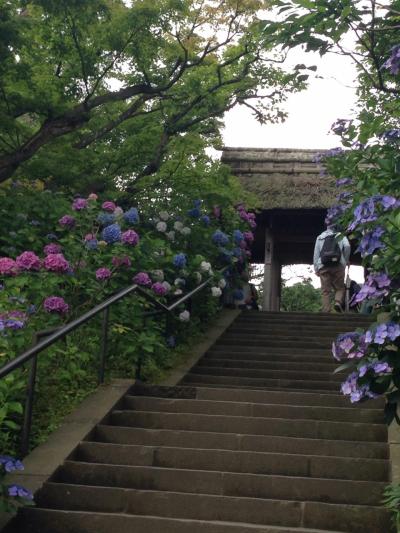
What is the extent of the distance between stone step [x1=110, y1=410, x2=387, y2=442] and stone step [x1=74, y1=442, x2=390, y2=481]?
575 millimetres

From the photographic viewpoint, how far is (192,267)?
34.4 feet

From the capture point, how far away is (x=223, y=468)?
6035 mm

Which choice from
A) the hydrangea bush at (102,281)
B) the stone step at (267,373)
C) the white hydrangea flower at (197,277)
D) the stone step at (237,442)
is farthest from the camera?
the white hydrangea flower at (197,277)

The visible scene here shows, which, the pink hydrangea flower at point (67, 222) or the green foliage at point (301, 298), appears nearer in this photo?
the pink hydrangea flower at point (67, 222)

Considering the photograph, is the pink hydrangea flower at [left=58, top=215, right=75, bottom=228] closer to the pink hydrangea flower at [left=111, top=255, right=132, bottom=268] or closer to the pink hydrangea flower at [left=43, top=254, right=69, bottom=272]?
the pink hydrangea flower at [left=111, top=255, right=132, bottom=268]

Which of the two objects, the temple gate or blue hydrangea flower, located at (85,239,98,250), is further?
the temple gate

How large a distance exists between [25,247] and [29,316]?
116 inches

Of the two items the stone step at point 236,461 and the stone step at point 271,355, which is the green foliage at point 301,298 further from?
the stone step at point 236,461

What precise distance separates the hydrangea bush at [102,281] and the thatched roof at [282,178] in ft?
13.3

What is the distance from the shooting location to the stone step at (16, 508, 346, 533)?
5070mm

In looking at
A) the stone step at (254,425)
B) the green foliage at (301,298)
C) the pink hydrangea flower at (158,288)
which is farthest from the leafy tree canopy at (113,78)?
the green foliage at (301,298)

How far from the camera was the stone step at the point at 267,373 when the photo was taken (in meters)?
9.23

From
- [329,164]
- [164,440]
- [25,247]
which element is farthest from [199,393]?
[25,247]

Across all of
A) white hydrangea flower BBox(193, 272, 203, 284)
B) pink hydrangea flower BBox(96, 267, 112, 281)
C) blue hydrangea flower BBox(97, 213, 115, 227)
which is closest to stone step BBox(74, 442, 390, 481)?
pink hydrangea flower BBox(96, 267, 112, 281)
